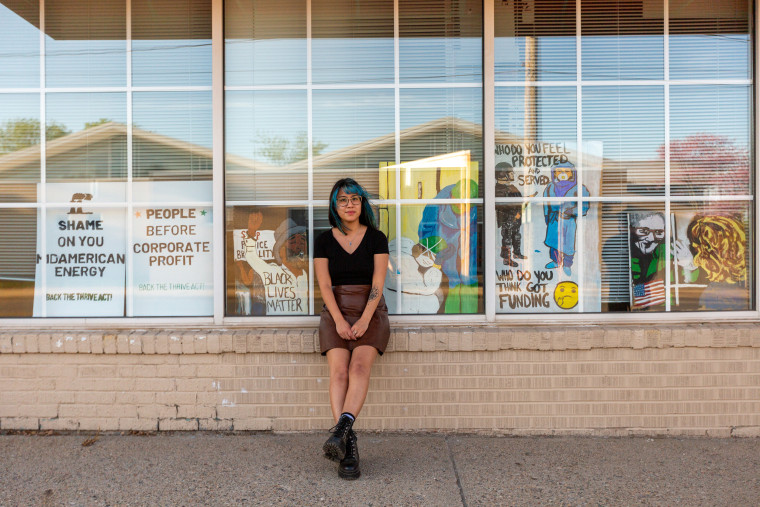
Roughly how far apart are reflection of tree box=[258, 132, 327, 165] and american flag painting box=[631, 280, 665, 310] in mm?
2537

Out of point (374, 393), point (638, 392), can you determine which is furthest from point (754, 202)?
point (374, 393)

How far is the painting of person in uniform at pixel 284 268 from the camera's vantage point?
467cm

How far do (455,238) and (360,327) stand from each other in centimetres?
110

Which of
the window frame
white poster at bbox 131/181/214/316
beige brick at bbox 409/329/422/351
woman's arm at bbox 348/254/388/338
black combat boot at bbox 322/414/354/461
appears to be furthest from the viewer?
white poster at bbox 131/181/214/316

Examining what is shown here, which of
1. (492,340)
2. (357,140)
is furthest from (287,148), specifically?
(492,340)

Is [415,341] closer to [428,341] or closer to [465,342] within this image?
[428,341]

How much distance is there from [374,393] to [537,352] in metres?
1.19

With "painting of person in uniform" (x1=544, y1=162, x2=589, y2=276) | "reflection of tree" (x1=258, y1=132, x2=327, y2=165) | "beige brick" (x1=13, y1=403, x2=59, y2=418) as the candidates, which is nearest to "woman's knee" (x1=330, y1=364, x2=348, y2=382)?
"reflection of tree" (x1=258, y1=132, x2=327, y2=165)

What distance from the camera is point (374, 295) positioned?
13.4 feet

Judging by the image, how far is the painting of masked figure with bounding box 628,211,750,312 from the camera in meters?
4.66

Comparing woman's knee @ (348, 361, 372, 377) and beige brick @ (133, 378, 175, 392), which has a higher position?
woman's knee @ (348, 361, 372, 377)

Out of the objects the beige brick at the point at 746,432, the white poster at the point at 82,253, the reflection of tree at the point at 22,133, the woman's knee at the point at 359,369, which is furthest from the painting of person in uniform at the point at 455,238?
the reflection of tree at the point at 22,133

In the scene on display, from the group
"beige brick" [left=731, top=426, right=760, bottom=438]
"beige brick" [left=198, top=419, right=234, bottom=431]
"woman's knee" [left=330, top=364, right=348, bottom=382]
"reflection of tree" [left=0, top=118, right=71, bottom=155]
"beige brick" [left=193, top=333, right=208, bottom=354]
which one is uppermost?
"reflection of tree" [left=0, top=118, right=71, bottom=155]

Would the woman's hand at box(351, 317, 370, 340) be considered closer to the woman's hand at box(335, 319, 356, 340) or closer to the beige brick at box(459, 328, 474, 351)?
the woman's hand at box(335, 319, 356, 340)
